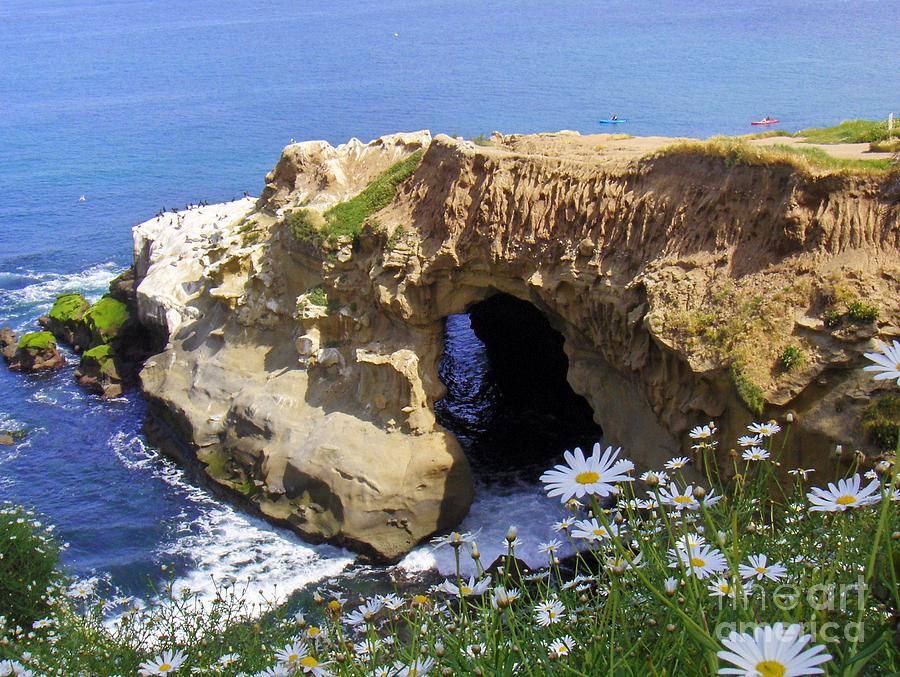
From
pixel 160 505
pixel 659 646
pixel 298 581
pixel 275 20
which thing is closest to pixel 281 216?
pixel 160 505

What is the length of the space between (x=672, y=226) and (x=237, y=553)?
13939 millimetres

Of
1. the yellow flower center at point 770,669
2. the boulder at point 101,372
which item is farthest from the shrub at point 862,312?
the boulder at point 101,372

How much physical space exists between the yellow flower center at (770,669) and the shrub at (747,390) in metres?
15.5

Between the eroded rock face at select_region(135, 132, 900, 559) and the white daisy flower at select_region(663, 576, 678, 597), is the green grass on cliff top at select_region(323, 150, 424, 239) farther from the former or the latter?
the white daisy flower at select_region(663, 576, 678, 597)

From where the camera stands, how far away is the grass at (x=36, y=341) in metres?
39.4

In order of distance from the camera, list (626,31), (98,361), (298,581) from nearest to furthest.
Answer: (298,581) < (98,361) < (626,31)

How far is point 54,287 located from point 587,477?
49440 millimetres

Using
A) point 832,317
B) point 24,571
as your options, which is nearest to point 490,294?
point 832,317

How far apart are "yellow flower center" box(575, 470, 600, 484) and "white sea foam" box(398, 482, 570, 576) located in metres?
16.4

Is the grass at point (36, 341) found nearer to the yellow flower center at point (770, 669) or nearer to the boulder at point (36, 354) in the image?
the boulder at point (36, 354)

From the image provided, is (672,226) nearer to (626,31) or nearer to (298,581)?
(298,581)

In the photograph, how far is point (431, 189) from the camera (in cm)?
2636

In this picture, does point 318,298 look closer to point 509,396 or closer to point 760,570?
point 509,396

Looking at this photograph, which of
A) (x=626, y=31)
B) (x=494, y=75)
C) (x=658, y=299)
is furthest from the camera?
(x=626, y=31)
